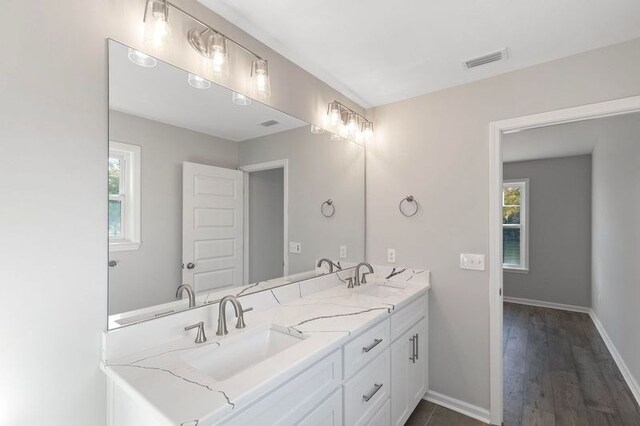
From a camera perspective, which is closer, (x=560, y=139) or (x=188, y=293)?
(x=188, y=293)

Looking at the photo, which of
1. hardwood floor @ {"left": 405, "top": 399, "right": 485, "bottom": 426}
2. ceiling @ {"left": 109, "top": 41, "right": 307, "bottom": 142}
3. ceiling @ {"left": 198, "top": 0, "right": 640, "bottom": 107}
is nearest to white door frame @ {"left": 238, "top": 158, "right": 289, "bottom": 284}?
ceiling @ {"left": 109, "top": 41, "right": 307, "bottom": 142}

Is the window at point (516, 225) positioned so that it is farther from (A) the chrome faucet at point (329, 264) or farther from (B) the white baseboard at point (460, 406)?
(A) the chrome faucet at point (329, 264)

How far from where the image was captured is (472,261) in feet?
7.46

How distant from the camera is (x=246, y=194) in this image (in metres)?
1.81

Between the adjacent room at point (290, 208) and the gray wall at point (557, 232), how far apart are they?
165 centimetres

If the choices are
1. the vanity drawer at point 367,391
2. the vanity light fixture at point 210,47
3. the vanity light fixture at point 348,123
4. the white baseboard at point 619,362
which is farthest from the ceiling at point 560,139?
the vanity light fixture at point 210,47

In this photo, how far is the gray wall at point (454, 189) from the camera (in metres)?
2.11

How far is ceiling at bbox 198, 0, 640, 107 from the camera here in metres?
1.54

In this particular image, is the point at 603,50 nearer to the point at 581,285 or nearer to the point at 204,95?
the point at 204,95

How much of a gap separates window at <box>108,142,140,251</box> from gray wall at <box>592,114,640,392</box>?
3545mm

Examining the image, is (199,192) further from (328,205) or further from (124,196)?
(328,205)

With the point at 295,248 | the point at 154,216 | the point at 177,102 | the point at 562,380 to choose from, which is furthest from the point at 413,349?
the point at 177,102

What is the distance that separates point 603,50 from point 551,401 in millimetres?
2442

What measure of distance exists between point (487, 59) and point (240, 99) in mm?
1558
